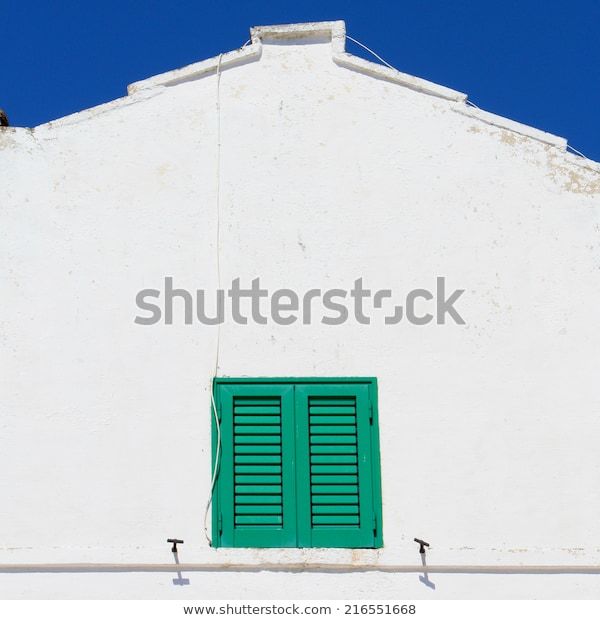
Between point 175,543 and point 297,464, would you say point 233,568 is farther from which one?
point 297,464

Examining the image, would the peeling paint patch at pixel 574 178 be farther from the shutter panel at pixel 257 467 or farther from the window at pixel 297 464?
the shutter panel at pixel 257 467

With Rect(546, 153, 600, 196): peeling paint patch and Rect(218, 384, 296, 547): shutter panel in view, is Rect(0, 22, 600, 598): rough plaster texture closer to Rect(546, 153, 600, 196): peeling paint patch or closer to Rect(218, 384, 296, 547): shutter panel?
Rect(546, 153, 600, 196): peeling paint patch

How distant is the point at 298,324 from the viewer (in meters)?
9.02

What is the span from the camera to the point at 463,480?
28.4 feet

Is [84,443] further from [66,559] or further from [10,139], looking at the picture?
[10,139]

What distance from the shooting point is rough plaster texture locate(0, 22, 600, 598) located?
27.8ft

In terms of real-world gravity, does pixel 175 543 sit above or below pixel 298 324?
below

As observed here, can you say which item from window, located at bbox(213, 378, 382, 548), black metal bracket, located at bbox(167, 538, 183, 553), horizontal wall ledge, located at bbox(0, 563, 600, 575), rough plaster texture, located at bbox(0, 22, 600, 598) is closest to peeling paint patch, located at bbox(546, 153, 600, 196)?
rough plaster texture, located at bbox(0, 22, 600, 598)

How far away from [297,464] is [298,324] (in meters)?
1.15

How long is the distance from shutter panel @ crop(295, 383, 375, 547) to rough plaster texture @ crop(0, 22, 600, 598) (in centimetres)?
15

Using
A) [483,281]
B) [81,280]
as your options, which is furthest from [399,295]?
[81,280]

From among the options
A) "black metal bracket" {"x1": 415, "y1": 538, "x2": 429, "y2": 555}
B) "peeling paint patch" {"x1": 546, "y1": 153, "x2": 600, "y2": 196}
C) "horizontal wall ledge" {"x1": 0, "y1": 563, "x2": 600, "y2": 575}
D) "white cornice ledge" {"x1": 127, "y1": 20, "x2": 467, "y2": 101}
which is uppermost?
"white cornice ledge" {"x1": 127, "y1": 20, "x2": 467, "y2": 101}

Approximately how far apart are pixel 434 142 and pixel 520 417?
247 cm

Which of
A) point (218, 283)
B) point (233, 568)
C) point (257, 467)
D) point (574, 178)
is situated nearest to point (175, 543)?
point (233, 568)
